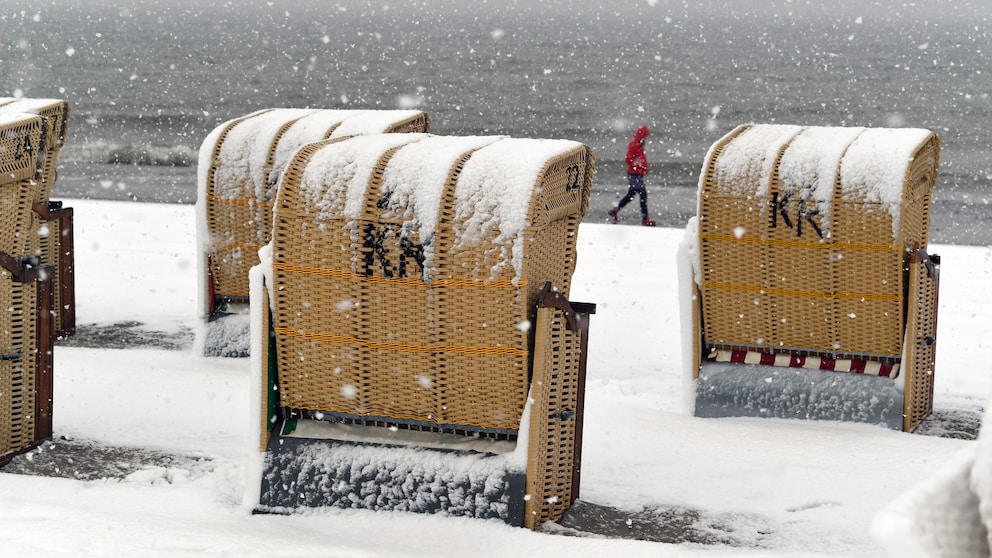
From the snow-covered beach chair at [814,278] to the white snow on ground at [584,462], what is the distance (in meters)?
0.24

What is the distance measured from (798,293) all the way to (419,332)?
2.90 meters

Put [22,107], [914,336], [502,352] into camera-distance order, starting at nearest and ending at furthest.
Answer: [502,352], [914,336], [22,107]

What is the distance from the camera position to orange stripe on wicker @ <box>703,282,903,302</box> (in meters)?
7.04

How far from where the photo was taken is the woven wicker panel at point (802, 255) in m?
6.95

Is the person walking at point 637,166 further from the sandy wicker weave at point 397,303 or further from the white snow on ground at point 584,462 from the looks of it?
the sandy wicker weave at point 397,303

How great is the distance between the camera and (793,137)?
7402 mm

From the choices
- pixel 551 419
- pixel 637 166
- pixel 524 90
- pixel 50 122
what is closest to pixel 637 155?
pixel 637 166

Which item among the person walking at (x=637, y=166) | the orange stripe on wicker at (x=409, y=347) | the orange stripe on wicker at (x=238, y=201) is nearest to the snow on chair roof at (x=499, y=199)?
the orange stripe on wicker at (x=409, y=347)

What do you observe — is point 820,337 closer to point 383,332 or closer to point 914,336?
point 914,336

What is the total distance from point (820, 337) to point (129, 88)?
241 ft

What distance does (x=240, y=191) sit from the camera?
8547 mm

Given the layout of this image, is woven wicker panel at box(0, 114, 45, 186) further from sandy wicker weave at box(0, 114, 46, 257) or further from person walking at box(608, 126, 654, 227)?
person walking at box(608, 126, 654, 227)

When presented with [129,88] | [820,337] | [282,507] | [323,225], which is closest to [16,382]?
[282,507]

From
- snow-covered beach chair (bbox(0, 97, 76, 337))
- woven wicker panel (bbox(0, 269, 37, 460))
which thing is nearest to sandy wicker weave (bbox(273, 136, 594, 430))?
woven wicker panel (bbox(0, 269, 37, 460))
